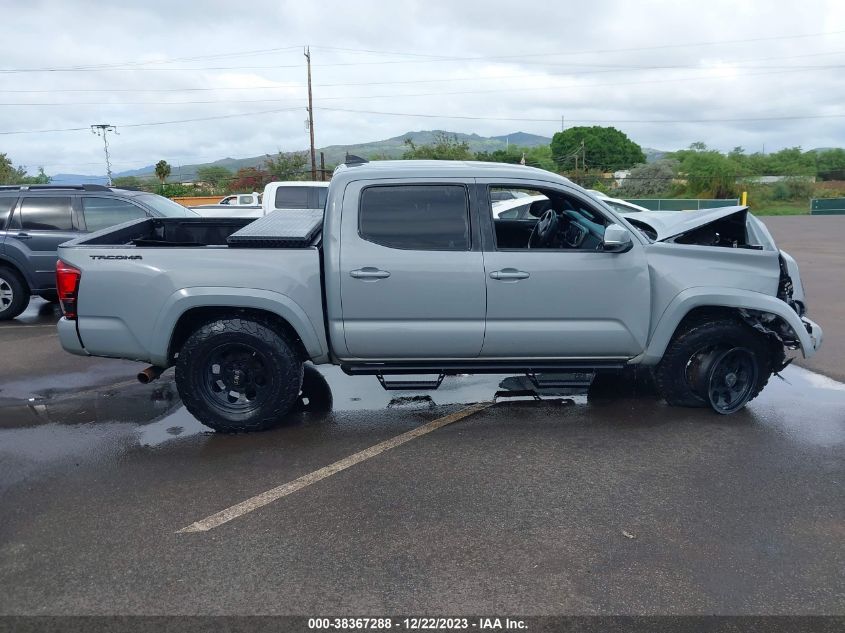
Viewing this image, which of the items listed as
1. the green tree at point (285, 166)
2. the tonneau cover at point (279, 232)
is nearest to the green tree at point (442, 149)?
the green tree at point (285, 166)

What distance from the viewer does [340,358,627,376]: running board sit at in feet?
17.4

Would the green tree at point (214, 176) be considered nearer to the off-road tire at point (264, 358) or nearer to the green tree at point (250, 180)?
the green tree at point (250, 180)

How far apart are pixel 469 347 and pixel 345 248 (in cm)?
117

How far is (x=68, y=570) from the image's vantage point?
11.2ft

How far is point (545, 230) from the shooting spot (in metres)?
5.84

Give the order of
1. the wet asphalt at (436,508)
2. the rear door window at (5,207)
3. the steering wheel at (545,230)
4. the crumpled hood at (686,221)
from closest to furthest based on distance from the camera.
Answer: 1. the wet asphalt at (436,508)
2. the crumpled hood at (686,221)
3. the steering wheel at (545,230)
4. the rear door window at (5,207)

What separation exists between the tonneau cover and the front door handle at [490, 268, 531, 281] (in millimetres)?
Answer: 1390

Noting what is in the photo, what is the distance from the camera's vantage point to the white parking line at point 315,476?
12.9 ft

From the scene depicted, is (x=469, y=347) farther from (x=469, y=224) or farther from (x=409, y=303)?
(x=469, y=224)

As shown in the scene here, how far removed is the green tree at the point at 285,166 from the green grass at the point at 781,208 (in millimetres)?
34195

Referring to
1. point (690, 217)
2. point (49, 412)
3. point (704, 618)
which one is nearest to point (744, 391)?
point (690, 217)

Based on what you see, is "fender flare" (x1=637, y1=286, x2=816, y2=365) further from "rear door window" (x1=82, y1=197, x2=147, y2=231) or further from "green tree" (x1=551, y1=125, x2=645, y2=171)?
"green tree" (x1=551, y1=125, x2=645, y2=171)

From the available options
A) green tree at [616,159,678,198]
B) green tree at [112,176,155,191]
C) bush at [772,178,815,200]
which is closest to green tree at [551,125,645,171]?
green tree at [616,159,678,198]

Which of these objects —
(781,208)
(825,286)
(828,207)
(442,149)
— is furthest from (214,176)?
(825,286)
